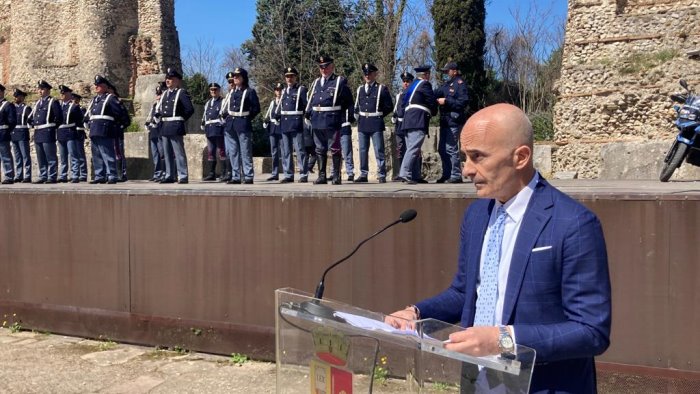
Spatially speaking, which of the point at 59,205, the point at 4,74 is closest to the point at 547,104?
the point at 4,74

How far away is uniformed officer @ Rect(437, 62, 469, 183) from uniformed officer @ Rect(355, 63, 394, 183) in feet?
2.83

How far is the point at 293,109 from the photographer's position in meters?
11.7

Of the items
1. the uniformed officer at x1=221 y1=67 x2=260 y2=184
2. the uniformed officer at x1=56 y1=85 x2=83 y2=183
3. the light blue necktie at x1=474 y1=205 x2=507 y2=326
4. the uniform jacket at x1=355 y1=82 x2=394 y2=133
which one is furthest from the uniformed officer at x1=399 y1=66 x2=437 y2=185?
the light blue necktie at x1=474 y1=205 x2=507 y2=326

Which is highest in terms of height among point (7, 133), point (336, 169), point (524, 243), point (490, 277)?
point (7, 133)

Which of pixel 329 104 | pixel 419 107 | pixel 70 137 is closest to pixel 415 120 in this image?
pixel 419 107

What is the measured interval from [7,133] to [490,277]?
13.9m

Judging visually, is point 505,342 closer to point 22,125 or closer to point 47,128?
point 47,128

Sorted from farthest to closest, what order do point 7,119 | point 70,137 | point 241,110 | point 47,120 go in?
point 7,119 → point 47,120 → point 70,137 → point 241,110

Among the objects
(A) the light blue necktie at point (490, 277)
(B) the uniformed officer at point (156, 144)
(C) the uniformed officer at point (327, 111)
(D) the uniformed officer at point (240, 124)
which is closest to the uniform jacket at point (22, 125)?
(B) the uniformed officer at point (156, 144)

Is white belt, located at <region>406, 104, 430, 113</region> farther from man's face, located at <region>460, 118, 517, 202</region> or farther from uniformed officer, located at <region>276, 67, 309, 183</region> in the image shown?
man's face, located at <region>460, 118, 517, 202</region>

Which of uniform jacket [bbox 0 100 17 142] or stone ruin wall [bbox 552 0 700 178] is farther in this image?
stone ruin wall [bbox 552 0 700 178]

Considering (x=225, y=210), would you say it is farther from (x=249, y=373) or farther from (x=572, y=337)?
(x=572, y=337)

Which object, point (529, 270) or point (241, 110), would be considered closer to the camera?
point (529, 270)

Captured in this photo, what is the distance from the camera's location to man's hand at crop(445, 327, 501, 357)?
225 centimetres
